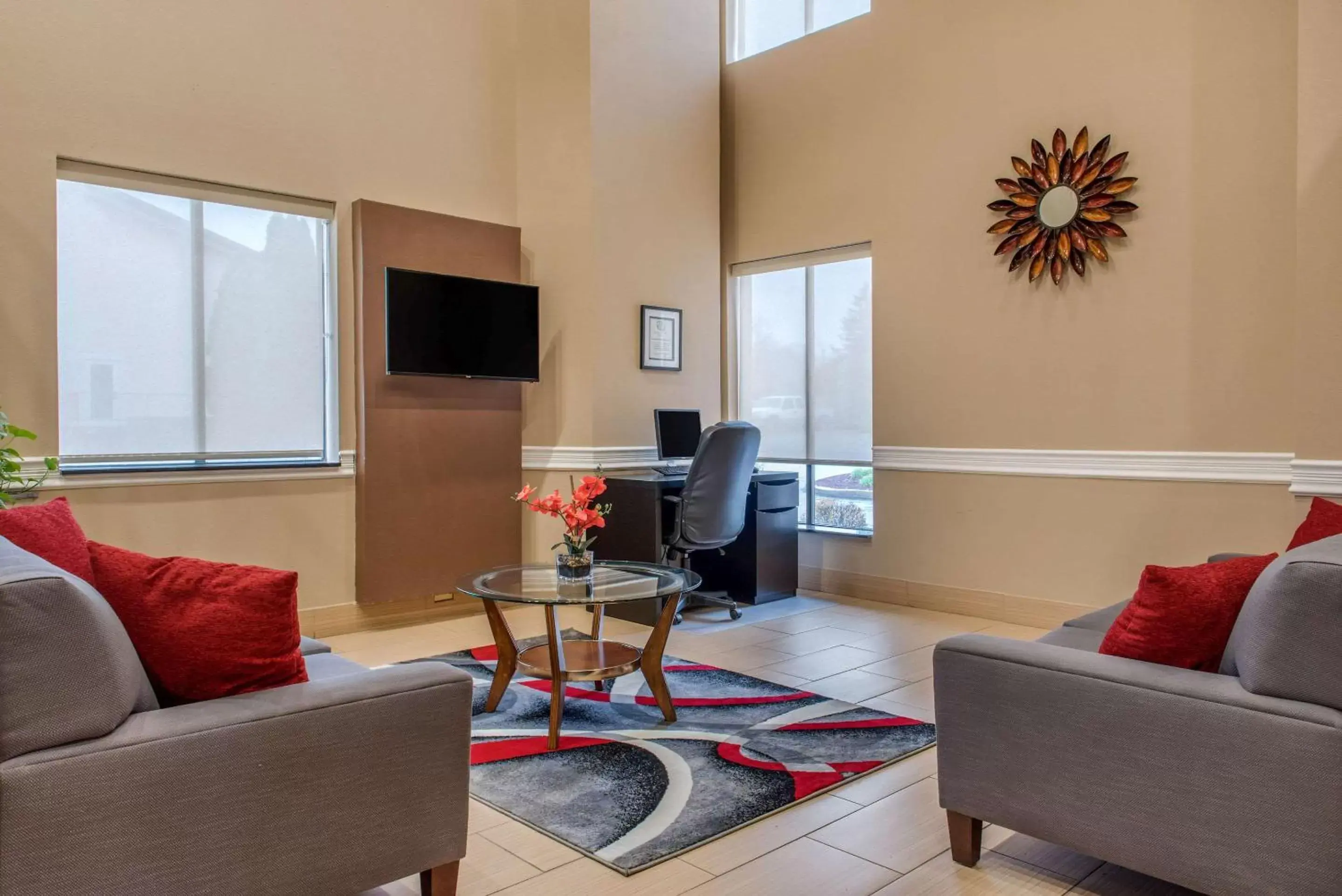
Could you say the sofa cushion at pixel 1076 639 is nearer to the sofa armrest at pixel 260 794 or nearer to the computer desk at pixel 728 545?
the sofa armrest at pixel 260 794

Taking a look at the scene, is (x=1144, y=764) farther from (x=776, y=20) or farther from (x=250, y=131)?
(x=776, y=20)

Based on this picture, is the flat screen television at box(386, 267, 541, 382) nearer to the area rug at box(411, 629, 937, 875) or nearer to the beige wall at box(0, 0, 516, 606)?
the beige wall at box(0, 0, 516, 606)

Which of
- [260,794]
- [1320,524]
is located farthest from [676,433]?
[260,794]

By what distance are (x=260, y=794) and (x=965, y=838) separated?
157 centimetres

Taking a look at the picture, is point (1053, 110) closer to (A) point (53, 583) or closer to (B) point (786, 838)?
(B) point (786, 838)

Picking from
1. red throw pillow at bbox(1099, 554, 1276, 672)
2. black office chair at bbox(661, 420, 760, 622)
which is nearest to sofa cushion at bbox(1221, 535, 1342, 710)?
red throw pillow at bbox(1099, 554, 1276, 672)

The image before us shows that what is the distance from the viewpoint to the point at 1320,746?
1.63m

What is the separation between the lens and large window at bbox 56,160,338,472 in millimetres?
4039

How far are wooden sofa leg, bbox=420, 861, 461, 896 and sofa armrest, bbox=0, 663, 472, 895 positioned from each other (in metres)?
0.04

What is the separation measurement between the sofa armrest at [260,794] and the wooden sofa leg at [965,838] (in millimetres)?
1158

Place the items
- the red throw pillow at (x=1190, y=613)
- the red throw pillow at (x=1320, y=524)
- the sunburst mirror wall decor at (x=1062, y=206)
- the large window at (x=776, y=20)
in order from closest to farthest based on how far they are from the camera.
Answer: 1. the red throw pillow at (x=1190, y=613)
2. the red throw pillow at (x=1320, y=524)
3. the sunburst mirror wall decor at (x=1062, y=206)
4. the large window at (x=776, y=20)

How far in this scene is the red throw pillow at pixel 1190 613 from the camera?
191 centimetres

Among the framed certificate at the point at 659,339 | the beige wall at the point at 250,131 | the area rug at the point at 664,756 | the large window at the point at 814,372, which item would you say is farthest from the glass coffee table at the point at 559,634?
the large window at the point at 814,372

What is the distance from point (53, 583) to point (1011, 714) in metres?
1.89
